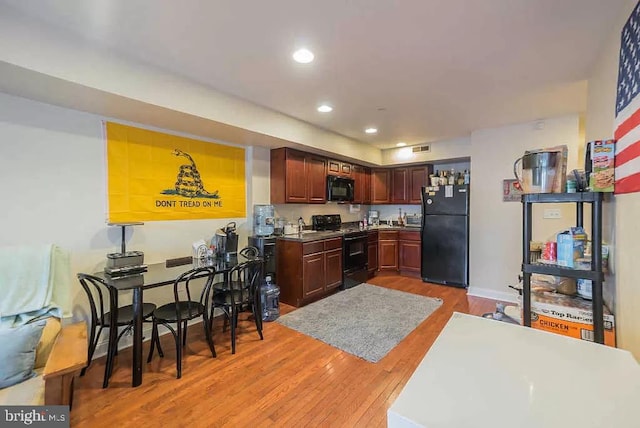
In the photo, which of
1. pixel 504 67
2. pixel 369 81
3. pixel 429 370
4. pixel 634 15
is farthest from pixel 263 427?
pixel 504 67

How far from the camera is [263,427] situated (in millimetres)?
1746

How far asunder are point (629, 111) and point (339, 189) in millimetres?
3665

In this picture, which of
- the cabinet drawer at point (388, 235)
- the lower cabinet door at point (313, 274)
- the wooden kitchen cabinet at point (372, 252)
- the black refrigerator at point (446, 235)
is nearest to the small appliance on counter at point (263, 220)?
the lower cabinet door at point (313, 274)

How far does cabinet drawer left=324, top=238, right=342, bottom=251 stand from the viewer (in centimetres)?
412

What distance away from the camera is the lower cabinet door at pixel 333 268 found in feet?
13.6

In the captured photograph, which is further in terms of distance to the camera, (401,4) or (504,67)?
(504,67)

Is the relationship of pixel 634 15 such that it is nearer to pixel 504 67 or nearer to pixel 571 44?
pixel 571 44

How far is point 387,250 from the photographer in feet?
17.8

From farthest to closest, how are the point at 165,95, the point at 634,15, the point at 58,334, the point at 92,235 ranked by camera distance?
the point at 92,235 < the point at 165,95 < the point at 58,334 < the point at 634,15

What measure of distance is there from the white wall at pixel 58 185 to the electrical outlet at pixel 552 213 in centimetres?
466

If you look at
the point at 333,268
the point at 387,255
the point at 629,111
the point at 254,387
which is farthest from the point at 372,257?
the point at 629,111

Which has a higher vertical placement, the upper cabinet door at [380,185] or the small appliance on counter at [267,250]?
the upper cabinet door at [380,185]

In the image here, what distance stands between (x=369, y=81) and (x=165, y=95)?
175 centimetres

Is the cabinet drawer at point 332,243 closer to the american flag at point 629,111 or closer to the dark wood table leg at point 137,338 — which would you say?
the dark wood table leg at point 137,338
